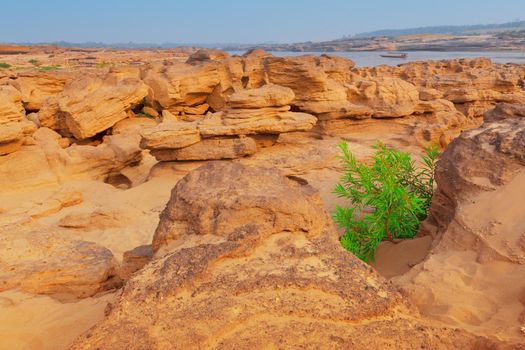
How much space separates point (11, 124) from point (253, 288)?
25.5ft

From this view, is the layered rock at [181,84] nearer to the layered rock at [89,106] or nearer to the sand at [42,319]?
the layered rock at [89,106]

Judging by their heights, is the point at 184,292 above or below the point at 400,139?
above

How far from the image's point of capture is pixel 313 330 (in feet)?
6.93

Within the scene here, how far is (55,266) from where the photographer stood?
394 cm

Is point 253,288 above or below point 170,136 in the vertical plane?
above

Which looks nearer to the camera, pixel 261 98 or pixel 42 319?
pixel 42 319

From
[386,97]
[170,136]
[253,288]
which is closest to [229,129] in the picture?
[170,136]

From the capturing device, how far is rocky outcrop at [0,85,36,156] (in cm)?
855

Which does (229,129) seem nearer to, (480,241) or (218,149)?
A: (218,149)

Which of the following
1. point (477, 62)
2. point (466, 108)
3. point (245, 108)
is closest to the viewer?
point (245, 108)

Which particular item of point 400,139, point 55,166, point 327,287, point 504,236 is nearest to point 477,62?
point 400,139

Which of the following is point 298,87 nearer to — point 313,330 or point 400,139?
point 400,139

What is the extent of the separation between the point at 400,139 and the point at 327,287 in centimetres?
911

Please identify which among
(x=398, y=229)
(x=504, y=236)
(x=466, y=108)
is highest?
(x=504, y=236)
